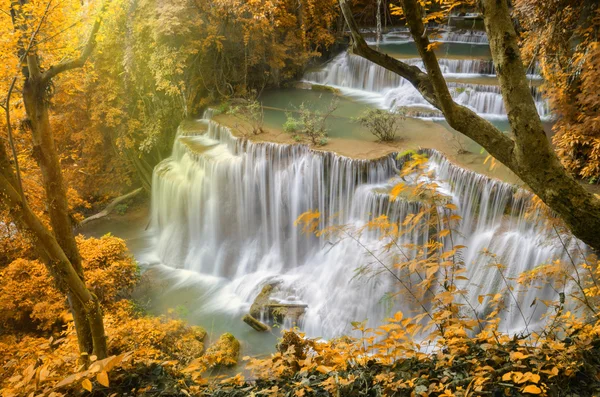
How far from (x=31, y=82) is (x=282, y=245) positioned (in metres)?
7.02

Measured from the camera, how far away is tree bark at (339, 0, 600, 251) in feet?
8.02

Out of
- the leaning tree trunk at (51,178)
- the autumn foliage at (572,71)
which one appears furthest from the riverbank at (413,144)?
the leaning tree trunk at (51,178)

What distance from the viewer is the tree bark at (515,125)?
2445 mm

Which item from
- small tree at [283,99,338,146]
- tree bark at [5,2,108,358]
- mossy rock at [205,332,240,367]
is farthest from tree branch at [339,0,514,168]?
small tree at [283,99,338,146]

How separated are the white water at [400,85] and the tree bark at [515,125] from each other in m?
7.67

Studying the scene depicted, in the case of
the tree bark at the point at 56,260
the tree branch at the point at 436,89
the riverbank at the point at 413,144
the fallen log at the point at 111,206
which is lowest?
the fallen log at the point at 111,206

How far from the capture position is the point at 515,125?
8.29 ft

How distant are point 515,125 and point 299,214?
750 cm

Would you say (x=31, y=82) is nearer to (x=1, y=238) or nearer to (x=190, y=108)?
(x=1, y=238)

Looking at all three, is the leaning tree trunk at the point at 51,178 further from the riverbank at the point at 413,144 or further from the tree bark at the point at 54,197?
the riverbank at the point at 413,144

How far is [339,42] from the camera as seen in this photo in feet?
57.1

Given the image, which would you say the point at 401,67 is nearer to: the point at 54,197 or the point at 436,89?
the point at 436,89

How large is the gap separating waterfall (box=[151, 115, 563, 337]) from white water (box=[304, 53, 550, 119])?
3294mm

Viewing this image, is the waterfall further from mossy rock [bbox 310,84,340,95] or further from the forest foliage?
mossy rock [bbox 310,84,340,95]
